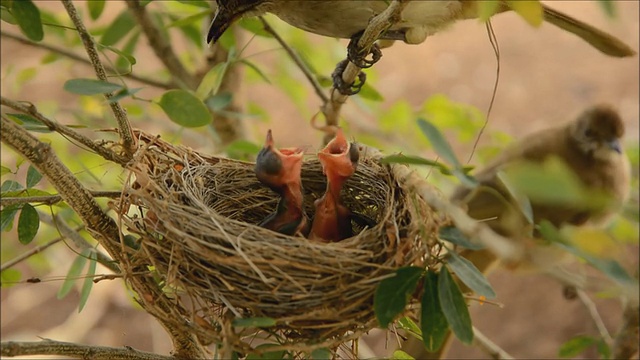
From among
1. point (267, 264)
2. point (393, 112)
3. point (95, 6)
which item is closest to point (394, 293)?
point (267, 264)

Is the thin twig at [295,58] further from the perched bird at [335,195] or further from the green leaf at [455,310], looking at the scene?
the green leaf at [455,310]

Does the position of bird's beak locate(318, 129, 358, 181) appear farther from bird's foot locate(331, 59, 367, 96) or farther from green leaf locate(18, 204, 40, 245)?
green leaf locate(18, 204, 40, 245)

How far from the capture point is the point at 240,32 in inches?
137

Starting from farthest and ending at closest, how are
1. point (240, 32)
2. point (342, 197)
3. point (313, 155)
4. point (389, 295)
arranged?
point (240, 32) → point (313, 155) → point (342, 197) → point (389, 295)

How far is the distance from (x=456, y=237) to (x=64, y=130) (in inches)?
35.9

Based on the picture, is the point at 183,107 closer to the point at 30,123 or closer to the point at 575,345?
the point at 30,123

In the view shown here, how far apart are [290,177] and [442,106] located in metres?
1.53

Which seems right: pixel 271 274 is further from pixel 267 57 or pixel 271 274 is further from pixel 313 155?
pixel 267 57

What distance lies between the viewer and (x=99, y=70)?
6.20ft

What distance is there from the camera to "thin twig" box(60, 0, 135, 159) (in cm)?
183

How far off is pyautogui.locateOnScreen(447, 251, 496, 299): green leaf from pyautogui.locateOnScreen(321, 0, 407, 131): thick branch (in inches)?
23.7

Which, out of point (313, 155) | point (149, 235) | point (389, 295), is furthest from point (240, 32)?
point (389, 295)

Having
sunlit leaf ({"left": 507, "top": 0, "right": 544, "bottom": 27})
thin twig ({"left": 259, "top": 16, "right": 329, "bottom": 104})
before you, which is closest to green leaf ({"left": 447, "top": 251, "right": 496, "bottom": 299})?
sunlit leaf ({"left": 507, "top": 0, "right": 544, "bottom": 27})

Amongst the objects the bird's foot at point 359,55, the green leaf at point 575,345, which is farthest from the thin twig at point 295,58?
the green leaf at point 575,345
